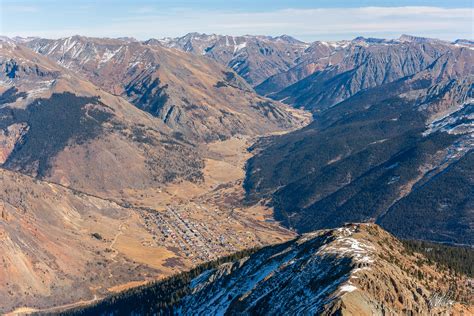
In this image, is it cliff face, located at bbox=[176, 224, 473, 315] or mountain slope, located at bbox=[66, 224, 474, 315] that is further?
mountain slope, located at bbox=[66, 224, 474, 315]

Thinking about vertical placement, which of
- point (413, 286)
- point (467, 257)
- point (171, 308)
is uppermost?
point (413, 286)

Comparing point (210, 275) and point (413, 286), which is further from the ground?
point (413, 286)

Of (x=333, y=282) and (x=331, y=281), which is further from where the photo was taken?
(x=331, y=281)

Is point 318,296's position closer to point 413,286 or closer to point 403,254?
point 413,286

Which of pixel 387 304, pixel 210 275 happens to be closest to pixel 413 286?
pixel 387 304

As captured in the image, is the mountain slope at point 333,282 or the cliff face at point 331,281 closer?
the cliff face at point 331,281

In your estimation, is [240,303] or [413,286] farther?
[240,303]

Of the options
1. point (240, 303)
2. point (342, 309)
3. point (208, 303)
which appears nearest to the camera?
point (342, 309)

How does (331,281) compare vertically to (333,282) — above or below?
below
